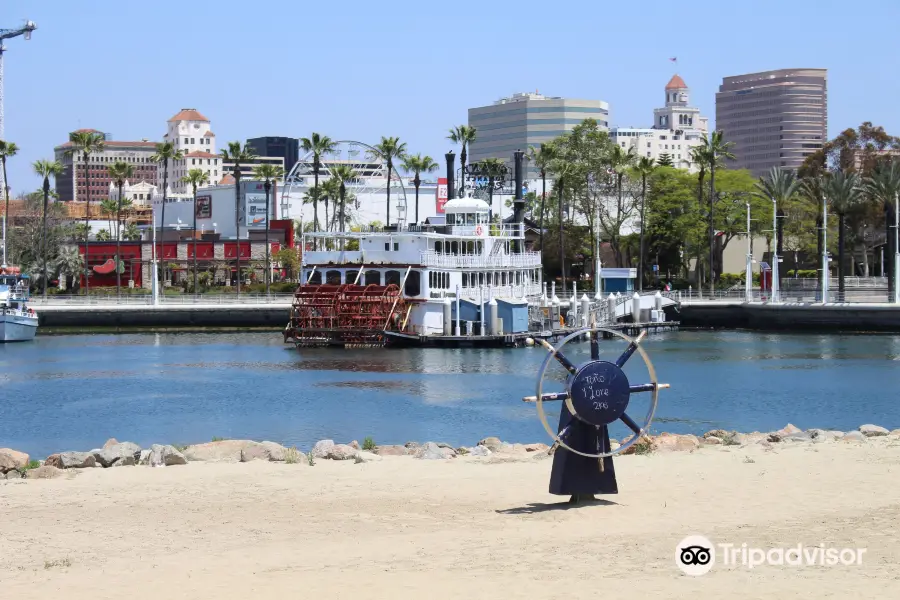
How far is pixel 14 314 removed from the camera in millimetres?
68500

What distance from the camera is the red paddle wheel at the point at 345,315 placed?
2400 inches

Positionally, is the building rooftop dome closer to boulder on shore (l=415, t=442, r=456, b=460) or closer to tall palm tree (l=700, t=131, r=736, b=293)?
tall palm tree (l=700, t=131, r=736, b=293)

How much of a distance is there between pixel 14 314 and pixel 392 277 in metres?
21.6

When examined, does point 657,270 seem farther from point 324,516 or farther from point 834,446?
point 324,516

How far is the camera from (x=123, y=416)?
121ft

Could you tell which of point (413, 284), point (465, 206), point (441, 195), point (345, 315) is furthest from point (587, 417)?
point (441, 195)

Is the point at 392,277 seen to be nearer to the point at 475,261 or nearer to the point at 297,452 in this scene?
the point at 475,261

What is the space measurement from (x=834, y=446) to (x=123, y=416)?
21.8 m

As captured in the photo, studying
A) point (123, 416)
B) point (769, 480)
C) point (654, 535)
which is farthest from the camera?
point (123, 416)

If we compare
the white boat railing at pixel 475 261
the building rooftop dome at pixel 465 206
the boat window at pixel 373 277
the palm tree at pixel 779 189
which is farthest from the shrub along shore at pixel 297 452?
the palm tree at pixel 779 189

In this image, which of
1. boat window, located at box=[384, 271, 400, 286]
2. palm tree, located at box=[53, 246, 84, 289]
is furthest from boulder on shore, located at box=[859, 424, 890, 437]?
palm tree, located at box=[53, 246, 84, 289]

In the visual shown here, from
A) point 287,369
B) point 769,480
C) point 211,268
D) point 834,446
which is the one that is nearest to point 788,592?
point 769,480

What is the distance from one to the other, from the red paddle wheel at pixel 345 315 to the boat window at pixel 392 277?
872mm

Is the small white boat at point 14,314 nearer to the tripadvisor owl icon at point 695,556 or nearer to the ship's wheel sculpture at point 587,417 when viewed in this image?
the ship's wheel sculpture at point 587,417
